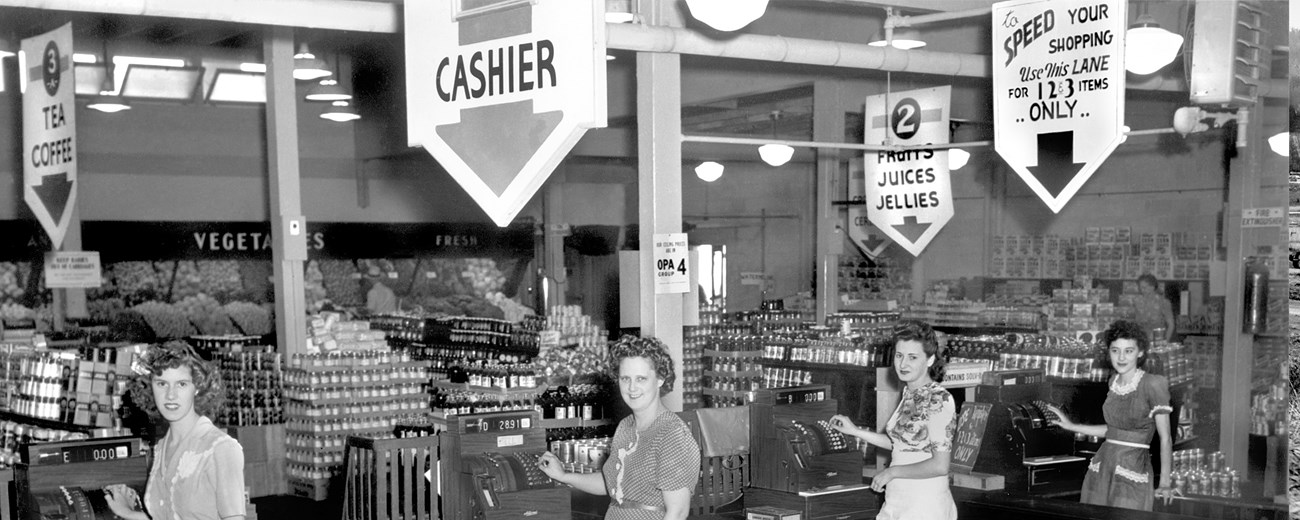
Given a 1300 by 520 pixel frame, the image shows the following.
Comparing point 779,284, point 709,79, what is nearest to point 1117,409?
point 709,79

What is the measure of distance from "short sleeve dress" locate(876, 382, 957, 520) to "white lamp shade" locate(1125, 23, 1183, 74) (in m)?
5.35

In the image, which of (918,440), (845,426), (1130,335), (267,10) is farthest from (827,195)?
(918,440)

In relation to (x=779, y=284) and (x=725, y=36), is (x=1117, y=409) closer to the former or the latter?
(x=725, y=36)

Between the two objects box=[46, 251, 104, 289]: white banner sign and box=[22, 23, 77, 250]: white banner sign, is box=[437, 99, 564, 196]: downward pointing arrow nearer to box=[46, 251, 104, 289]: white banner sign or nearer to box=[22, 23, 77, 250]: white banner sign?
Result: box=[22, 23, 77, 250]: white banner sign

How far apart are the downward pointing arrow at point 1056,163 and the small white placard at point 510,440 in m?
4.39

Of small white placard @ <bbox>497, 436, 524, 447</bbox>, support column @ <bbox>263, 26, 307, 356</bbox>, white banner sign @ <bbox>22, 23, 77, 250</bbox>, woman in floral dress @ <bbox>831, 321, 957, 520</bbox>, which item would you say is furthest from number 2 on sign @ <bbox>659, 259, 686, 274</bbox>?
white banner sign @ <bbox>22, 23, 77, 250</bbox>

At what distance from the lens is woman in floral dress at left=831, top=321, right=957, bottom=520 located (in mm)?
5258

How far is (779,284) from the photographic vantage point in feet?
77.8

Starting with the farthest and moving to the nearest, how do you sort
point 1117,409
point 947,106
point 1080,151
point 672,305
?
point 947,106 → point 672,305 → point 1080,151 → point 1117,409

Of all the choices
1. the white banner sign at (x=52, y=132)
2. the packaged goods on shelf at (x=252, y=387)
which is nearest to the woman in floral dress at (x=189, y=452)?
the white banner sign at (x=52, y=132)

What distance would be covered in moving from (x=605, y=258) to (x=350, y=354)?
448 inches

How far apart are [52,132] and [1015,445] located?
753cm

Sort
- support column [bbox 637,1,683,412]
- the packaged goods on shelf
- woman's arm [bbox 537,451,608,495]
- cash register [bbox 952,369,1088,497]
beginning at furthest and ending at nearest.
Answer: the packaged goods on shelf < support column [bbox 637,1,683,412] < cash register [bbox 952,369,1088,497] < woman's arm [bbox 537,451,608,495]

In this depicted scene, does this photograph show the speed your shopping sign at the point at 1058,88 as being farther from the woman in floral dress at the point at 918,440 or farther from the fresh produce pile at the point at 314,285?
the fresh produce pile at the point at 314,285
